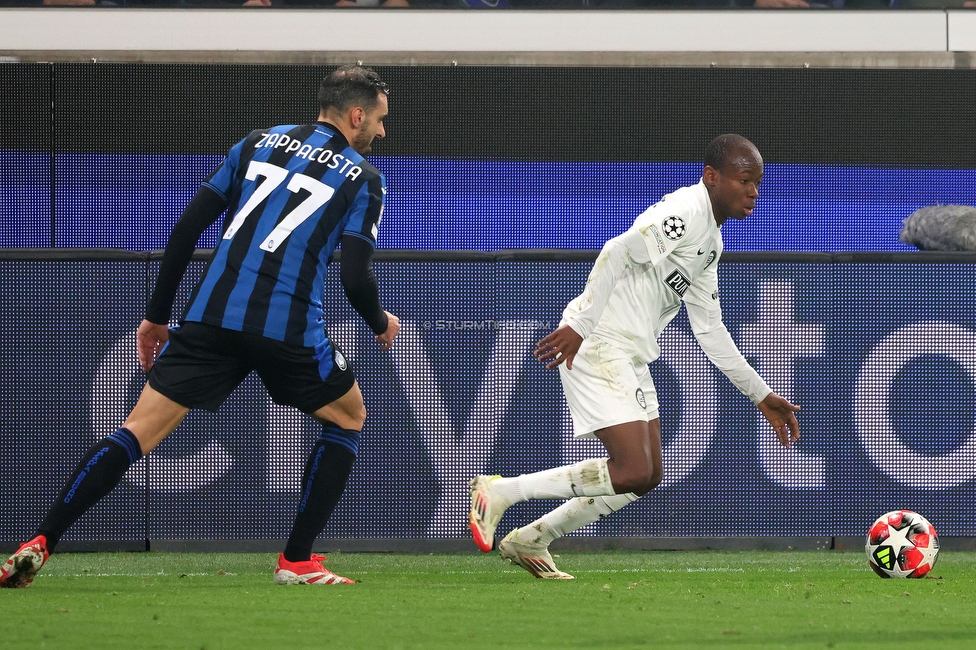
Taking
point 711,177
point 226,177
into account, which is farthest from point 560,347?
point 226,177

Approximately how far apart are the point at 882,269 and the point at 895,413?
730 mm

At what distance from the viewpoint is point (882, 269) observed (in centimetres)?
696

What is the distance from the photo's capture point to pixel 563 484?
5094 mm

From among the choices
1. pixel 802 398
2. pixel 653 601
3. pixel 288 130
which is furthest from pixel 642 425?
pixel 802 398

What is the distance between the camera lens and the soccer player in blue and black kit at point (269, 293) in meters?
4.51

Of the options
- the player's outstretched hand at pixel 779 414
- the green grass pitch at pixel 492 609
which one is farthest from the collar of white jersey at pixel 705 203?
the green grass pitch at pixel 492 609

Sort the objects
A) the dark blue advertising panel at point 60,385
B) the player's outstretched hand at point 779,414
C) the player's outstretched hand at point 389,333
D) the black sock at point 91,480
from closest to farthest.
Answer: the black sock at point 91,480
the player's outstretched hand at point 389,333
the player's outstretched hand at point 779,414
the dark blue advertising panel at point 60,385

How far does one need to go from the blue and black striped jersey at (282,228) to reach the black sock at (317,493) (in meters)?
0.44

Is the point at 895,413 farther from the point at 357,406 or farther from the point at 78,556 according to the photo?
the point at 78,556

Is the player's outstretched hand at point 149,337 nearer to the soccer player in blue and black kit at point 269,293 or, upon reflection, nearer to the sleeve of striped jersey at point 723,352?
the soccer player in blue and black kit at point 269,293

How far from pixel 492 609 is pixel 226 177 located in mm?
1742

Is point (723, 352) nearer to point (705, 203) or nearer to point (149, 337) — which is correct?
point (705, 203)

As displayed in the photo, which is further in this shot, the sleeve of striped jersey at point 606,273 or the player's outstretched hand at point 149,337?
the sleeve of striped jersey at point 606,273

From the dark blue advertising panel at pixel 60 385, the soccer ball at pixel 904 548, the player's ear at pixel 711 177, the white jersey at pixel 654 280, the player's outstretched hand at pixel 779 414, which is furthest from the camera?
the dark blue advertising panel at pixel 60 385
